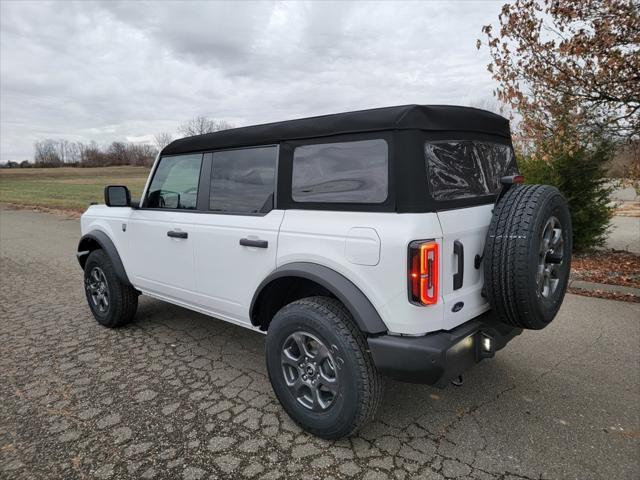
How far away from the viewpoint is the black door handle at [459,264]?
2.34m

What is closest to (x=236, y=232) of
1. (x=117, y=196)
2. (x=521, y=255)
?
(x=117, y=196)

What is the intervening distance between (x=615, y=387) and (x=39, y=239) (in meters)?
11.2

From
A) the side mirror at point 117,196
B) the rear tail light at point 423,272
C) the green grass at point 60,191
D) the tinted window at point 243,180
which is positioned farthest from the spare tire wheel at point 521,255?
the green grass at point 60,191

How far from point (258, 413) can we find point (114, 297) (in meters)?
Answer: 2.20

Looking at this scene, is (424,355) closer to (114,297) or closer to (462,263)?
(462,263)

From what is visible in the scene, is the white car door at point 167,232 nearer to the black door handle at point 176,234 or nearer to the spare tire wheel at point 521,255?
the black door handle at point 176,234

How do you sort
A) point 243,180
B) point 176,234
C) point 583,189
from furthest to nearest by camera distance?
point 583,189 < point 176,234 < point 243,180

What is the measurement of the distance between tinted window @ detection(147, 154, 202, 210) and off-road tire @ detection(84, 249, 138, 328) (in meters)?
0.89

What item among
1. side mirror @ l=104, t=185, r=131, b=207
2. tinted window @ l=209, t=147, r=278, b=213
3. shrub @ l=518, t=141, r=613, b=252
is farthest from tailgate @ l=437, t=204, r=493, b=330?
shrub @ l=518, t=141, r=613, b=252

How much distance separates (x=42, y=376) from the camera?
11.1ft

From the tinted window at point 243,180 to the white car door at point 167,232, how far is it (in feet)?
0.85

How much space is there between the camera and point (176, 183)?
12.1 feet

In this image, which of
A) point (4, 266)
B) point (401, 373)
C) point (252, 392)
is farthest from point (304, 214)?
point (4, 266)

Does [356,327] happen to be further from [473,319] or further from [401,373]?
[473,319]
